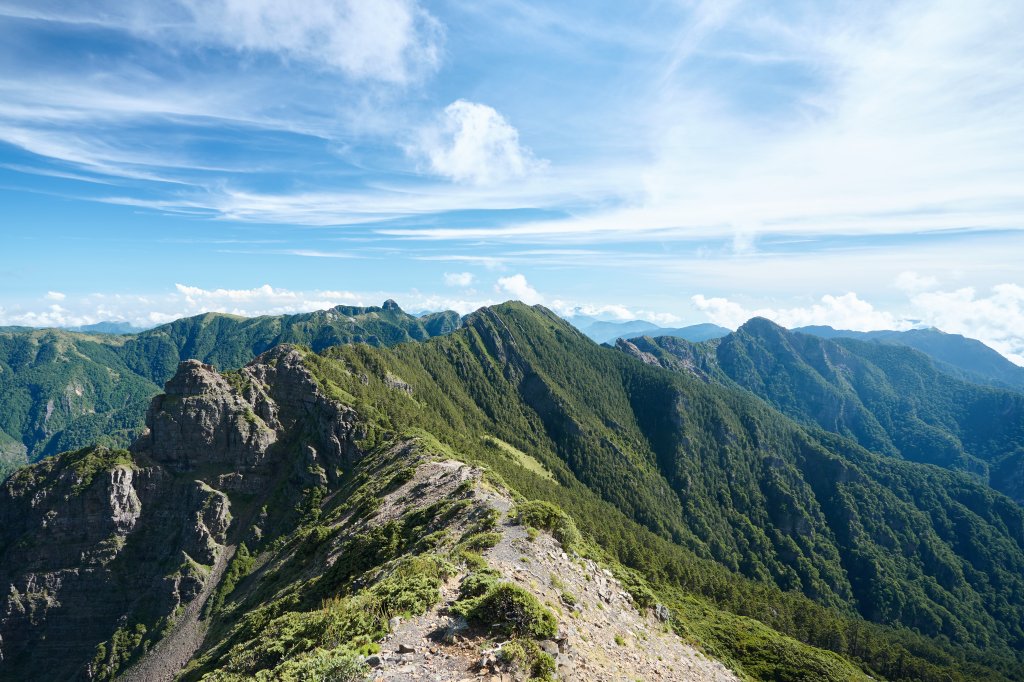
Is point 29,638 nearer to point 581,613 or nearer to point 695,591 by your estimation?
point 581,613

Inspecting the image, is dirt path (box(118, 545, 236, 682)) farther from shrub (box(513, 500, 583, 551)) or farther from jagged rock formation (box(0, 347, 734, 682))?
shrub (box(513, 500, 583, 551))

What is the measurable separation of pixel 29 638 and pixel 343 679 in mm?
136363

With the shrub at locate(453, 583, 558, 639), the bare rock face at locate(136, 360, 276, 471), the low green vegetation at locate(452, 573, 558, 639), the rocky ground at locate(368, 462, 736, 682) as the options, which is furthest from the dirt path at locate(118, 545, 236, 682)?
the shrub at locate(453, 583, 558, 639)

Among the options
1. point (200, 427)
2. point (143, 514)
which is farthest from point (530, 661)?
point (143, 514)

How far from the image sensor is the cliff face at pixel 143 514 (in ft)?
326

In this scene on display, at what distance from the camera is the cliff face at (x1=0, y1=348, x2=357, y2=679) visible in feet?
326

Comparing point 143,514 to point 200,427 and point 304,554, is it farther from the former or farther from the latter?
point 304,554

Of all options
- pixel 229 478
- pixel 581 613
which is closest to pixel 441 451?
pixel 229 478

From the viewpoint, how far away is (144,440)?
11844 centimetres

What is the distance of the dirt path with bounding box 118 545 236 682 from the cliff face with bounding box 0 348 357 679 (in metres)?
1.27

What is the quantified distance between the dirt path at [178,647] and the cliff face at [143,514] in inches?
50.0

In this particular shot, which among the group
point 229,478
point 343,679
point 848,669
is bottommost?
point 848,669

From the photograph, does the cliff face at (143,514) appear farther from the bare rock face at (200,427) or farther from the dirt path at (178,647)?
the dirt path at (178,647)

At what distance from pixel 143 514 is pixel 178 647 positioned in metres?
37.6
